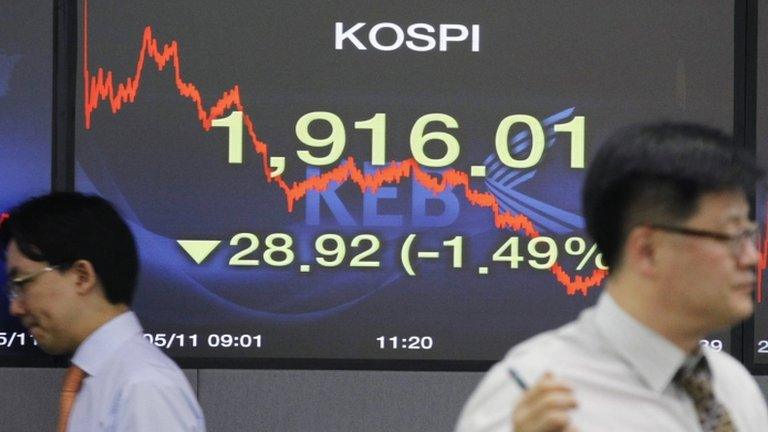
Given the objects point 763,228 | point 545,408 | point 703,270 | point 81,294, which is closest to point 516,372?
point 545,408

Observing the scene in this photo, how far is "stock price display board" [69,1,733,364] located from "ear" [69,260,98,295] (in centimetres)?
109

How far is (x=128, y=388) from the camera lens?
3.02m

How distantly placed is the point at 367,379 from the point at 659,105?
110 cm

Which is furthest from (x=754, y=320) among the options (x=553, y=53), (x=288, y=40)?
(x=288, y=40)

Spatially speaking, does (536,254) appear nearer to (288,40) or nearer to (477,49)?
(477,49)

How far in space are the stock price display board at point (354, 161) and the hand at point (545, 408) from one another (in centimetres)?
251

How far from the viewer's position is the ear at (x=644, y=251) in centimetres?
214

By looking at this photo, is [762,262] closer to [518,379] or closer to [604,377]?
[604,377]

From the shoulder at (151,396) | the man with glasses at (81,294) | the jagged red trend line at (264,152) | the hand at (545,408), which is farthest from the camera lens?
the jagged red trend line at (264,152)

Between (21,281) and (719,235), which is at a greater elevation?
(719,235)

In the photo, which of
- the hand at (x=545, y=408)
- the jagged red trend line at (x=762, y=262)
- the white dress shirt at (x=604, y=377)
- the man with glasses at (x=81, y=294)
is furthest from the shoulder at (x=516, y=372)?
the jagged red trend line at (x=762, y=262)

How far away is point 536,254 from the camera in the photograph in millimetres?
4461

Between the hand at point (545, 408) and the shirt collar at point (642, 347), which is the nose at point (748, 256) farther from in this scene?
the hand at point (545, 408)
